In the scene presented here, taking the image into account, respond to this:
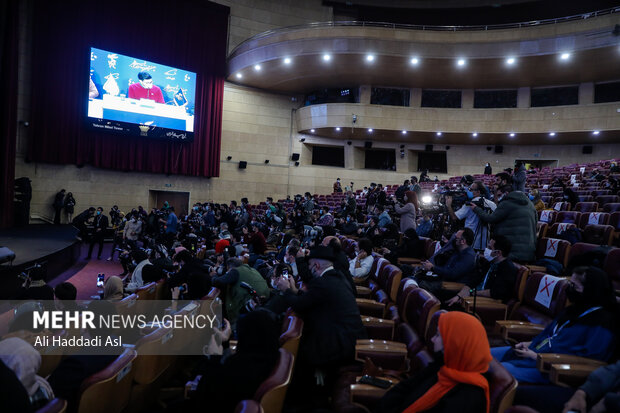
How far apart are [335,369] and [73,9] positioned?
15207mm

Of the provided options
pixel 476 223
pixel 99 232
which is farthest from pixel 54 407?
pixel 99 232

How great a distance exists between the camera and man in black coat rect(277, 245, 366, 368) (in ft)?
8.11

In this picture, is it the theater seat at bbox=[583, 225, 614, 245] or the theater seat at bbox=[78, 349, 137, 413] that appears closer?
the theater seat at bbox=[78, 349, 137, 413]

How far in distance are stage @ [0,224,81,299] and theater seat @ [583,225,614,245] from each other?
24.0ft

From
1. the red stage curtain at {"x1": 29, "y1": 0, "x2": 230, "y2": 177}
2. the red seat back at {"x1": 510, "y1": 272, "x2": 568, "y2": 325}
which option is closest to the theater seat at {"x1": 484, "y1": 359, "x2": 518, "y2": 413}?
the red seat back at {"x1": 510, "y1": 272, "x2": 568, "y2": 325}

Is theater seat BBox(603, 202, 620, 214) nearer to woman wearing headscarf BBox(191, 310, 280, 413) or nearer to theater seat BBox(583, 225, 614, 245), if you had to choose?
theater seat BBox(583, 225, 614, 245)

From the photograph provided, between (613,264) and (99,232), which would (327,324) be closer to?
(613,264)

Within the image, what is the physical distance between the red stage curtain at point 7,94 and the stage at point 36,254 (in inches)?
99.1

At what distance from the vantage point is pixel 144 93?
13.5m

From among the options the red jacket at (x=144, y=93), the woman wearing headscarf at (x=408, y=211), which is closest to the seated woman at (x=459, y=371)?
the woman wearing headscarf at (x=408, y=211)

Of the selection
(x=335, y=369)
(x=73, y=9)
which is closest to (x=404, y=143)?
(x=73, y=9)

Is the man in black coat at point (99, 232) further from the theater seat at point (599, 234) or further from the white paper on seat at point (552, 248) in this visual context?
the theater seat at point (599, 234)

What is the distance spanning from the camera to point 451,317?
1.57m

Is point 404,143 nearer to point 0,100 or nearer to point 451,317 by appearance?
point 0,100
